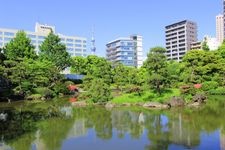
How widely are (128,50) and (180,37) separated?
96.4 ft

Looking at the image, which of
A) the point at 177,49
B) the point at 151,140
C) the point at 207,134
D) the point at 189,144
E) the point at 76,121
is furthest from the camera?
the point at 177,49

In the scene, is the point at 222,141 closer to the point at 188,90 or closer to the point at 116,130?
the point at 116,130

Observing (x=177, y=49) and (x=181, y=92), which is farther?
(x=177, y=49)

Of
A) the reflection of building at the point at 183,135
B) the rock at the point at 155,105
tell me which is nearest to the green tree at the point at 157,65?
the rock at the point at 155,105

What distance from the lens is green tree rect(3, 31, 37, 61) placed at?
55.8 metres

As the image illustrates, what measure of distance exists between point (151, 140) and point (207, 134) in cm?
350

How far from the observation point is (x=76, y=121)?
2644 cm

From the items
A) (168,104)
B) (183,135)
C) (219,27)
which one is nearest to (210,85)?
(168,104)

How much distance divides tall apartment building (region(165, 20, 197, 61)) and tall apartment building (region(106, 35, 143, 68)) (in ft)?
68.2

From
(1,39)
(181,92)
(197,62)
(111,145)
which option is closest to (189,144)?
(111,145)

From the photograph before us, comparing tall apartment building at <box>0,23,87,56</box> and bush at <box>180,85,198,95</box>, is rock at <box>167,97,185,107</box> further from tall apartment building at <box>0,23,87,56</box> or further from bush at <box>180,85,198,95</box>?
tall apartment building at <box>0,23,87,56</box>

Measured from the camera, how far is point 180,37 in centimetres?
13938

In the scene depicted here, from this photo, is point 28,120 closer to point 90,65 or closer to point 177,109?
point 177,109

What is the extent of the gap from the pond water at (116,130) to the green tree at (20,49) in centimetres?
2671
